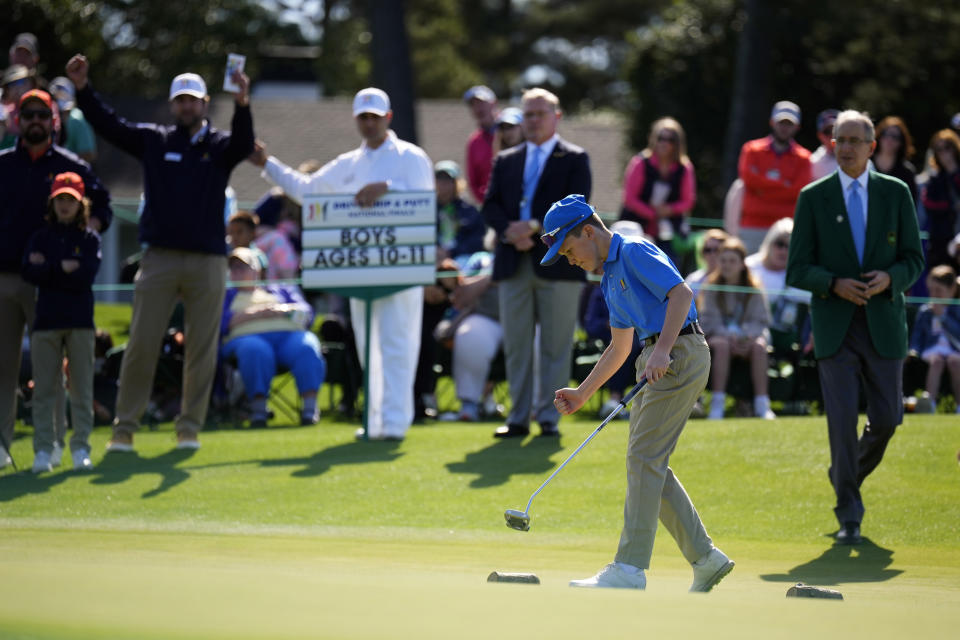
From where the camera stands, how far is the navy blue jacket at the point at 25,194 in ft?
37.2

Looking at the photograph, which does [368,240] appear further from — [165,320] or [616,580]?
[616,580]

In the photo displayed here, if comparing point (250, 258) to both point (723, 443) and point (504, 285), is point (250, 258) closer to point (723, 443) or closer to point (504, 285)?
→ point (504, 285)

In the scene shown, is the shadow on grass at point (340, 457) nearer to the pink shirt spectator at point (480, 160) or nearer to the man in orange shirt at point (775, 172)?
the pink shirt spectator at point (480, 160)

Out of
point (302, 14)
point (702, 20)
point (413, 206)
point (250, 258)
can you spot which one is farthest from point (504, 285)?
point (302, 14)

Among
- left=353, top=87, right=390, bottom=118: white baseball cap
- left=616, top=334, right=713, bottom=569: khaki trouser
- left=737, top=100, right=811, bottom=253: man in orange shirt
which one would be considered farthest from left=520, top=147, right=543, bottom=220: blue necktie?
left=616, top=334, right=713, bottom=569: khaki trouser

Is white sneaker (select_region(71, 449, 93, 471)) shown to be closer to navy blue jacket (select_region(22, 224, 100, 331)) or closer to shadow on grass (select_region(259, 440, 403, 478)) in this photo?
navy blue jacket (select_region(22, 224, 100, 331))

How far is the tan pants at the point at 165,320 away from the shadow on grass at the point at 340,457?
941 millimetres

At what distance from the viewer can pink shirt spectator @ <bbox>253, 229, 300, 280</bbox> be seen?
52.0 feet

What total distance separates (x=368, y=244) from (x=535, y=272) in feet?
4.90

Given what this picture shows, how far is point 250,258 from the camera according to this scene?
47.6 feet

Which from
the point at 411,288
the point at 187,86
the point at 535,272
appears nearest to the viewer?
the point at 187,86

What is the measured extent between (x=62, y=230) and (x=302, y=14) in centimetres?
3972

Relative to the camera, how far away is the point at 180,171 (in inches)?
461

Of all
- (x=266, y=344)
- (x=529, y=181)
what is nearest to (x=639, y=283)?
(x=529, y=181)
